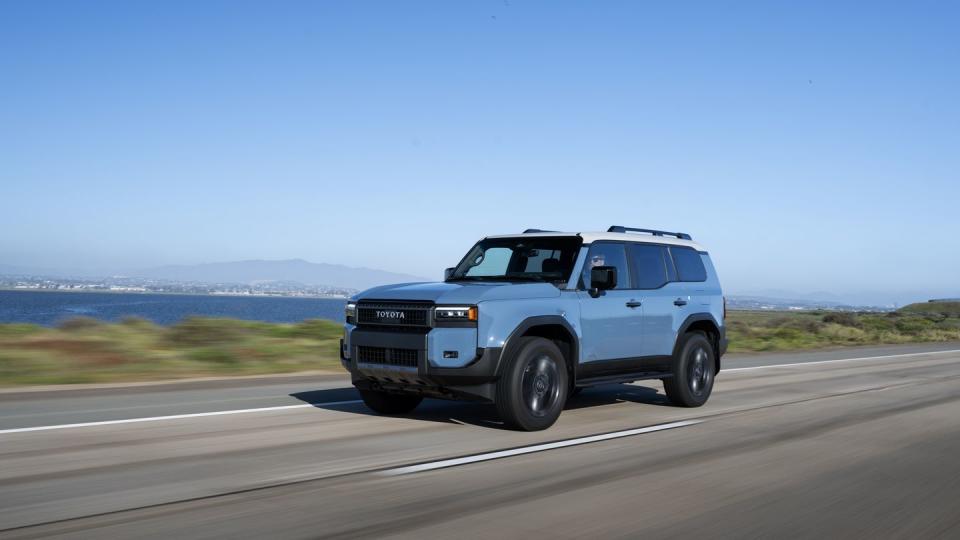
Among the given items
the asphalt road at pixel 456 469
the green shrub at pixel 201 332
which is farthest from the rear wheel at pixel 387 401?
the green shrub at pixel 201 332

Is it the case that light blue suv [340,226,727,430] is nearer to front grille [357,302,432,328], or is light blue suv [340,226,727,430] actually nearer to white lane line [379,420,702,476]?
front grille [357,302,432,328]

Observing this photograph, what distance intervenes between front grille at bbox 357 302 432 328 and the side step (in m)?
1.83

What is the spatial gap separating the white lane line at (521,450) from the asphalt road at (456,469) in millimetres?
28

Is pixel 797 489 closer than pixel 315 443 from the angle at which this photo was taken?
Yes

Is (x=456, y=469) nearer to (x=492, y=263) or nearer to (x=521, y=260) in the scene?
(x=521, y=260)

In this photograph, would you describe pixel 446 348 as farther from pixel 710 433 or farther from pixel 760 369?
→ pixel 760 369

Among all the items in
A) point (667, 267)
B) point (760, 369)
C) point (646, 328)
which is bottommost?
point (760, 369)

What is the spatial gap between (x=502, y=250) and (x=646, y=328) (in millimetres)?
1788

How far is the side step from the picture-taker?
9008mm

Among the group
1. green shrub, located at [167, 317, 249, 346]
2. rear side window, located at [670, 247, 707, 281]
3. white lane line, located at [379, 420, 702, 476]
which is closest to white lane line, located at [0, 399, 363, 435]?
white lane line, located at [379, 420, 702, 476]

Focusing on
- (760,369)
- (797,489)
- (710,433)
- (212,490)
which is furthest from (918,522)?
(760,369)

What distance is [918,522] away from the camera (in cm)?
542

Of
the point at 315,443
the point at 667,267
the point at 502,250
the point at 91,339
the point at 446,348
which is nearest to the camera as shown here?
the point at 315,443

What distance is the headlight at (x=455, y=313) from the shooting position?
792cm
